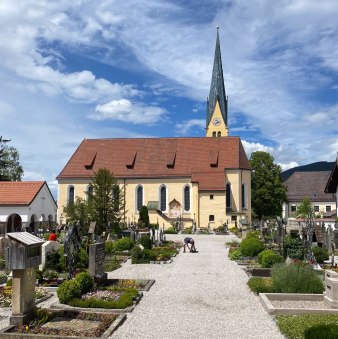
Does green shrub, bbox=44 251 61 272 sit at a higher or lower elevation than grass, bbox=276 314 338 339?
higher

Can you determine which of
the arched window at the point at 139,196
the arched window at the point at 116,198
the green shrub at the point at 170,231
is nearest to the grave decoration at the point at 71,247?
the arched window at the point at 116,198

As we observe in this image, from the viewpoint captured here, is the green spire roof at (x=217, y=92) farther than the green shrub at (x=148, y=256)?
Yes

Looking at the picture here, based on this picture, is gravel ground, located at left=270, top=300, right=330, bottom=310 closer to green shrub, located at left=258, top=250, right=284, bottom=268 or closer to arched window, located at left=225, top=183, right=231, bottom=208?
green shrub, located at left=258, top=250, right=284, bottom=268

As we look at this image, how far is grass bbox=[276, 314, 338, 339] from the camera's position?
9711 mm

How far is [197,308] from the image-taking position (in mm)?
12492

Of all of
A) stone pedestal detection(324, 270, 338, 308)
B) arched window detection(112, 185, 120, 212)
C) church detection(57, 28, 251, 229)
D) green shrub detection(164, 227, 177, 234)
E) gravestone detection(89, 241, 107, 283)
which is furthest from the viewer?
church detection(57, 28, 251, 229)

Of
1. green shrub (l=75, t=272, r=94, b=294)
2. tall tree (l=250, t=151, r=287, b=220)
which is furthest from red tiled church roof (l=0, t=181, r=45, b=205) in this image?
tall tree (l=250, t=151, r=287, b=220)

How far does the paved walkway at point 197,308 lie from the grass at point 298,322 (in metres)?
0.22

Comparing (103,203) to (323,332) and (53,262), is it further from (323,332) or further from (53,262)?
(323,332)

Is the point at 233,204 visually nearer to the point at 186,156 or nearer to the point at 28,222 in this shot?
the point at 186,156

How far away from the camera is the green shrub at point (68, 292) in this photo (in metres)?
12.7

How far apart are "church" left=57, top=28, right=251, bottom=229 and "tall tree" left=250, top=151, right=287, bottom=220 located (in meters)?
5.79

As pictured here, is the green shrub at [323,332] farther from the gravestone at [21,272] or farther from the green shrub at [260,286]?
the green shrub at [260,286]

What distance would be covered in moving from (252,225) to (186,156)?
600 inches
